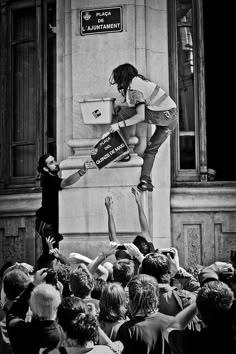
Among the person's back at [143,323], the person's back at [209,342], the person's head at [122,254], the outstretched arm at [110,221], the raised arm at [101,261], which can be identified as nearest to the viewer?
the person's back at [209,342]

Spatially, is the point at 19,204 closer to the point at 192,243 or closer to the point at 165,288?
the point at 192,243

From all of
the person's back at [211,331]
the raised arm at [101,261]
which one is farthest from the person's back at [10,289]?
the person's back at [211,331]

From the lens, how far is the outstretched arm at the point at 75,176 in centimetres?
1075

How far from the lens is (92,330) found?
16.6ft

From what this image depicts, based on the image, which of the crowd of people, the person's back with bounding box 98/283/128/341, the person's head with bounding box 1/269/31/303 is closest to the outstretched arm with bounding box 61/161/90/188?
the crowd of people

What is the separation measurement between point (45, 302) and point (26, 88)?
325 inches

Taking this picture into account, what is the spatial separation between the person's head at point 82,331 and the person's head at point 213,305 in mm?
677

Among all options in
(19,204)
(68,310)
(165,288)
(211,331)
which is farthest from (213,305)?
(19,204)

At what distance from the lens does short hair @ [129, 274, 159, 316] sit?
561 cm

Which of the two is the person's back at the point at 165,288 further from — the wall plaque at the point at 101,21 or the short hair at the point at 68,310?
the wall plaque at the point at 101,21

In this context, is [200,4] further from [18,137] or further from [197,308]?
[197,308]

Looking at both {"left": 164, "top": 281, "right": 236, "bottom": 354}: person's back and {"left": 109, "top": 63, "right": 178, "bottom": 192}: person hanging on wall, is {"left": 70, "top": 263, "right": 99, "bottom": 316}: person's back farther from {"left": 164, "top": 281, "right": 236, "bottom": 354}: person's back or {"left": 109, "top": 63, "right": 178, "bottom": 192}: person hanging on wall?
{"left": 109, "top": 63, "right": 178, "bottom": 192}: person hanging on wall

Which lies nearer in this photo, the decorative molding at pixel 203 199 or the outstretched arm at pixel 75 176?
the outstretched arm at pixel 75 176

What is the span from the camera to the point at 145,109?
11117mm
